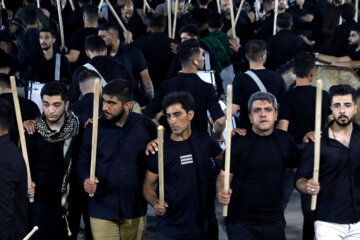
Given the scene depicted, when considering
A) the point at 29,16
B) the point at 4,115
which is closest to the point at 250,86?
the point at 4,115

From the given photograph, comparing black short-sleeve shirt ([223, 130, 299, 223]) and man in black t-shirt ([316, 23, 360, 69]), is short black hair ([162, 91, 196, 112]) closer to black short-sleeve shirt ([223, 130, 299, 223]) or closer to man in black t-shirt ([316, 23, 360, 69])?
black short-sleeve shirt ([223, 130, 299, 223])

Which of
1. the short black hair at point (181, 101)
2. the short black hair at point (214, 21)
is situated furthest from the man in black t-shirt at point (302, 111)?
the short black hair at point (214, 21)

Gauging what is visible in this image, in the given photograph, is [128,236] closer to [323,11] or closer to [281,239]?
[281,239]

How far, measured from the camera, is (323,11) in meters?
12.6

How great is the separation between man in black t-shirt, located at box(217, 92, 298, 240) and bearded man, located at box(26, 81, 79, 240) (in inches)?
55.8

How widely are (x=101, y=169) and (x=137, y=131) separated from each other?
0.44 m

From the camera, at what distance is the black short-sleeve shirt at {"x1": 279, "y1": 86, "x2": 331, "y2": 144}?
6.78 m

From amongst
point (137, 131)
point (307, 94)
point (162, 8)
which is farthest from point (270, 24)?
point (137, 131)

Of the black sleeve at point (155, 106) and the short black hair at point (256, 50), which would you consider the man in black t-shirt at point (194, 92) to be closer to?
the black sleeve at point (155, 106)

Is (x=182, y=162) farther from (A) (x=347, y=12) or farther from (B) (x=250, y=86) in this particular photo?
(A) (x=347, y=12)

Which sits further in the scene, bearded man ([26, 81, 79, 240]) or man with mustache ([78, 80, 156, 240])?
bearded man ([26, 81, 79, 240])

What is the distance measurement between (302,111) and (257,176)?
1499 millimetres

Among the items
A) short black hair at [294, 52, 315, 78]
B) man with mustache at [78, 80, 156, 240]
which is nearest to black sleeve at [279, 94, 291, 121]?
short black hair at [294, 52, 315, 78]

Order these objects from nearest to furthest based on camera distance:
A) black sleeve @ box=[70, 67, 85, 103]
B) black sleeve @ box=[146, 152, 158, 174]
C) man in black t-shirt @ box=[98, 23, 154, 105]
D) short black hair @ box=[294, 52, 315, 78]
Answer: black sleeve @ box=[146, 152, 158, 174] → short black hair @ box=[294, 52, 315, 78] → black sleeve @ box=[70, 67, 85, 103] → man in black t-shirt @ box=[98, 23, 154, 105]
